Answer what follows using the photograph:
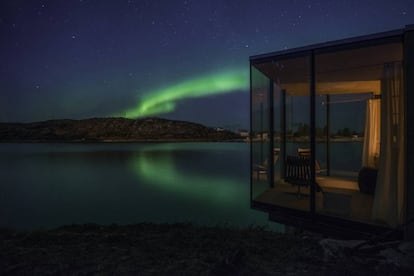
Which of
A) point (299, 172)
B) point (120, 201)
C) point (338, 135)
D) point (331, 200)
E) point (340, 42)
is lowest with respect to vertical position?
point (120, 201)

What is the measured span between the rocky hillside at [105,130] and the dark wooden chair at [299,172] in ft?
190

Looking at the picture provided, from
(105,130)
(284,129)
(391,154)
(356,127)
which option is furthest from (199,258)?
(105,130)

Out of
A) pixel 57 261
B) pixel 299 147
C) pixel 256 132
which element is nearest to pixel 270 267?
pixel 57 261

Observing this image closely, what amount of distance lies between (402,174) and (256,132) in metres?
3.42

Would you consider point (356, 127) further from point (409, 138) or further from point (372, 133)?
point (409, 138)

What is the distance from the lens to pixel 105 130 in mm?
71438

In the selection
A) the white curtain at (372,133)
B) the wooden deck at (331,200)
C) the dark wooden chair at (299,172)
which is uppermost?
the white curtain at (372,133)

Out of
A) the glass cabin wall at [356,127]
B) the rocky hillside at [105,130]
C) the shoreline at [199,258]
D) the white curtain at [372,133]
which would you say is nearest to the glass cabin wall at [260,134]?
the glass cabin wall at [356,127]

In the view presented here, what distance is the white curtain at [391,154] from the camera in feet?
13.6

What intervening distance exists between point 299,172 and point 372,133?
2815 mm

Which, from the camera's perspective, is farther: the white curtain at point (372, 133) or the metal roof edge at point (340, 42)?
the white curtain at point (372, 133)

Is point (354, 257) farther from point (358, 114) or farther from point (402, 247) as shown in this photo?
point (358, 114)

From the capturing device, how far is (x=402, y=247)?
12.1 feet

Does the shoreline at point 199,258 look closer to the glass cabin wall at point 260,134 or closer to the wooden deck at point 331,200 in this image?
the wooden deck at point 331,200
